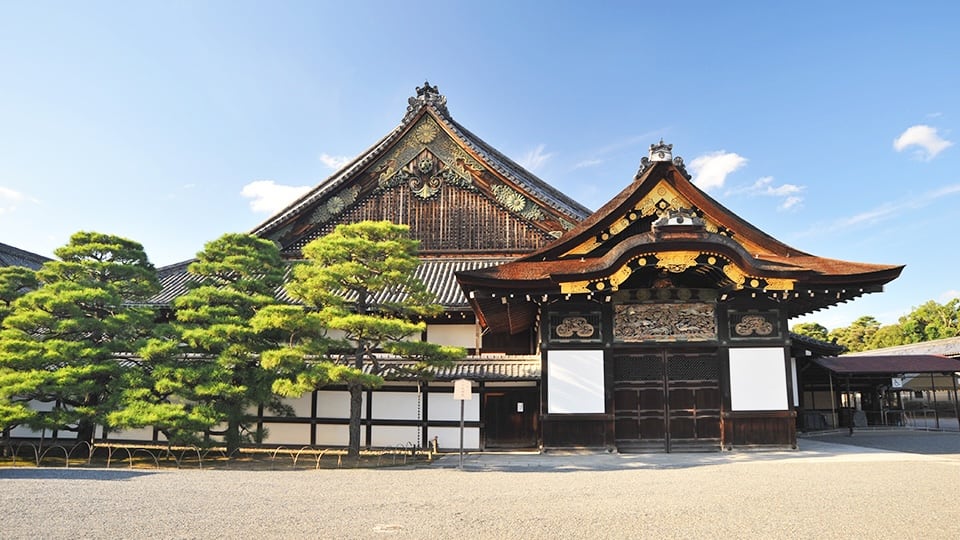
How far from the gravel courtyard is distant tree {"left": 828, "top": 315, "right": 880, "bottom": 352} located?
5949 centimetres

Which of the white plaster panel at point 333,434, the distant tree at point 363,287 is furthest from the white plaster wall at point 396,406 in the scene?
the distant tree at point 363,287

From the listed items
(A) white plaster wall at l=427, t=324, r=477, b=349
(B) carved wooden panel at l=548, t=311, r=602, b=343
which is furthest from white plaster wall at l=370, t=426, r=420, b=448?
(B) carved wooden panel at l=548, t=311, r=602, b=343

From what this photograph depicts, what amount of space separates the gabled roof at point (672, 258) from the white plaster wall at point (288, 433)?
632 centimetres

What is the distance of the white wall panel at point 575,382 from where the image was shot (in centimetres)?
1397

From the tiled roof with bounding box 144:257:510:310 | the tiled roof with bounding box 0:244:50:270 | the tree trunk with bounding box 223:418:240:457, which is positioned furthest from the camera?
the tiled roof with bounding box 0:244:50:270

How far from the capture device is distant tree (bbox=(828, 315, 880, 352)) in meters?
62.8

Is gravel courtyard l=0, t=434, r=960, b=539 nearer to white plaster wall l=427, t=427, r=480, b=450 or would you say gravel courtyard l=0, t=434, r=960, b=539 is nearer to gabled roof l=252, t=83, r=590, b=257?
white plaster wall l=427, t=427, r=480, b=450

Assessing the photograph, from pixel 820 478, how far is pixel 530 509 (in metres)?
5.42

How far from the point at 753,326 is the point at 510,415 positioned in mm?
6734

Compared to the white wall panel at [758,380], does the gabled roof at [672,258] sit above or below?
above

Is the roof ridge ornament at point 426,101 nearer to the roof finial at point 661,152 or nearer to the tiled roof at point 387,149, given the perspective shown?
the tiled roof at point 387,149

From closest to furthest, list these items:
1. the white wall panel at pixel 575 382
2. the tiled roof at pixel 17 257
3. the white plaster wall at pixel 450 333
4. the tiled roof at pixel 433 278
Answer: the white wall panel at pixel 575 382 → the white plaster wall at pixel 450 333 → the tiled roof at pixel 433 278 → the tiled roof at pixel 17 257

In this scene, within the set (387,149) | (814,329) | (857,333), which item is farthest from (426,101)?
(857,333)

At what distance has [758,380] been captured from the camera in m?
13.9
